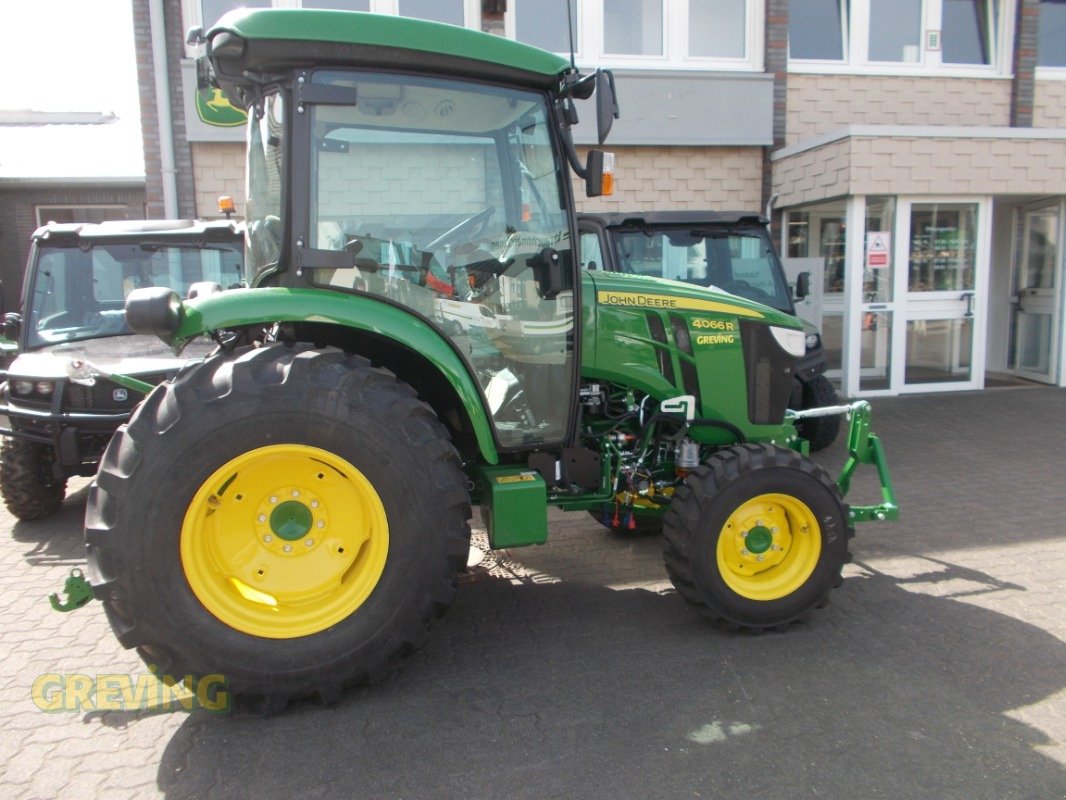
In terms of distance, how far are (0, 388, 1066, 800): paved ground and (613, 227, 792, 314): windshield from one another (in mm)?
3153

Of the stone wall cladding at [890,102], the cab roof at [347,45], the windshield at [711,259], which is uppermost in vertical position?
the stone wall cladding at [890,102]

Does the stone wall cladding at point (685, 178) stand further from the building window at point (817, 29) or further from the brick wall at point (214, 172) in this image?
the brick wall at point (214, 172)

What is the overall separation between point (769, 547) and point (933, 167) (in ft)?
23.9

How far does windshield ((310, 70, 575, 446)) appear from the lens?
10.3ft

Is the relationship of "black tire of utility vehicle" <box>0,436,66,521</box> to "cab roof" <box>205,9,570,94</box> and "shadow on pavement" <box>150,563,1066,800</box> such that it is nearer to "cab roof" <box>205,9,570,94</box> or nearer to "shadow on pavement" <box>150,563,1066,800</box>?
"shadow on pavement" <box>150,563,1066,800</box>

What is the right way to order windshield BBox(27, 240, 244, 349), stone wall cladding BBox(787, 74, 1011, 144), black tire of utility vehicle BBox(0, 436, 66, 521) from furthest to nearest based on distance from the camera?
1. stone wall cladding BBox(787, 74, 1011, 144)
2. windshield BBox(27, 240, 244, 349)
3. black tire of utility vehicle BBox(0, 436, 66, 521)

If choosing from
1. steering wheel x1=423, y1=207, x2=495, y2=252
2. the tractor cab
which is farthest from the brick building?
steering wheel x1=423, y1=207, x2=495, y2=252

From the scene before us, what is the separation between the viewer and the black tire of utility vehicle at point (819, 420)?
713 cm

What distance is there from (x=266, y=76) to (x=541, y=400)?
1.65m

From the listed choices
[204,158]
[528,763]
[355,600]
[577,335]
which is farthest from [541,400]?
[204,158]

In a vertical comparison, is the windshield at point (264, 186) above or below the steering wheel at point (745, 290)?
above

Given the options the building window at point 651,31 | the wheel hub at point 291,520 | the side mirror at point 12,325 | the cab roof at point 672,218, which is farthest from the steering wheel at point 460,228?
the building window at point 651,31

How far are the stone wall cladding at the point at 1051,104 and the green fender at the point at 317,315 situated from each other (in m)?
11.2

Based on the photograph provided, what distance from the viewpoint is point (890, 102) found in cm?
1074
